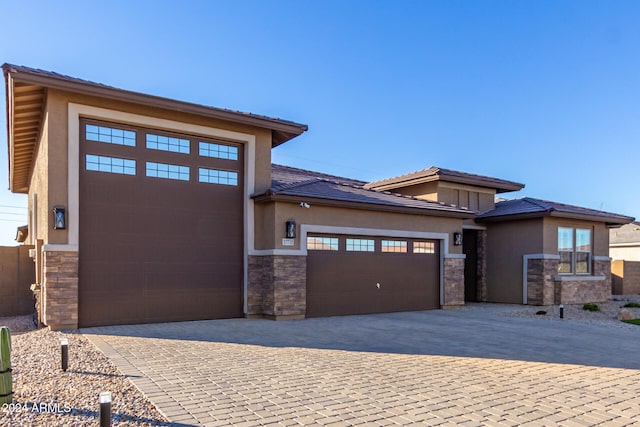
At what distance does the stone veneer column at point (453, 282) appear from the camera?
16656mm

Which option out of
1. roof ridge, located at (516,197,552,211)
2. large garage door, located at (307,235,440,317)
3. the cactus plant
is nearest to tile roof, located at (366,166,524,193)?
roof ridge, located at (516,197,552,211)

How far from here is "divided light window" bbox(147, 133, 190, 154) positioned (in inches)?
483

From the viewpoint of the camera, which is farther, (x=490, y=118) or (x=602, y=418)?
(x=490, y=118)

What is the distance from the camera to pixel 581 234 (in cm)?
1931

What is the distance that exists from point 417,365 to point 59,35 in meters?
11.0

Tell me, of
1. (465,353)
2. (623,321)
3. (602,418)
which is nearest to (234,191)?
Result: (465,353)

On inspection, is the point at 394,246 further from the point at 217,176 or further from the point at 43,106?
the point at 43,106

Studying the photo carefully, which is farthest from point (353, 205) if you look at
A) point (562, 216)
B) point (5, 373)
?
point (5, 373)

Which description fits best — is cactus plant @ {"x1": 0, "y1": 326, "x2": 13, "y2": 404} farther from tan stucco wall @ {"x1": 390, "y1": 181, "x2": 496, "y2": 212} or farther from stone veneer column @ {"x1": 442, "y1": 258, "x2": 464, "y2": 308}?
tan stucco wall @ {"x1": 390, "y1": 181, "x2": 496, "y2": 212}

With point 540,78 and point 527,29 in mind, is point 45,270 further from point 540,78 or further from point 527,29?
point 540,78

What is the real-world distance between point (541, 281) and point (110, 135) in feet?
51.0

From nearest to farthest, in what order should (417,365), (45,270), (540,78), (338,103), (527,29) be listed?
(417,365)
(45,270)
(527,29)
(540,78)
(338,103)

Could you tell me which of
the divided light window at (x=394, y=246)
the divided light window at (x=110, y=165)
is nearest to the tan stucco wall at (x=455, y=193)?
the divided light window at (x=394, y=246)

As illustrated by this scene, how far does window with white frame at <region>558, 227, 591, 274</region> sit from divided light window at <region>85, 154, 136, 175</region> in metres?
15.9
